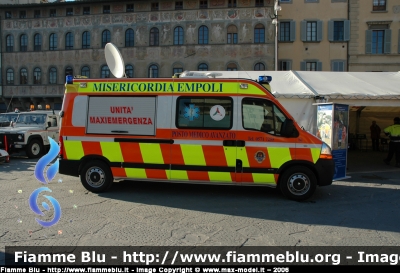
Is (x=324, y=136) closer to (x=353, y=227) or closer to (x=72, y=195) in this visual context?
(x=353, y=227)

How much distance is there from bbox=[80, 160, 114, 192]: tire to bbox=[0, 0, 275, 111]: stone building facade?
26.0 meters

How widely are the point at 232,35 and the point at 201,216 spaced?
28386 mm

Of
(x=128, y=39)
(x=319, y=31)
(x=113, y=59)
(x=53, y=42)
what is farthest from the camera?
(x=53, y=42)

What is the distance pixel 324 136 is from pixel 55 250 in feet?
25.5

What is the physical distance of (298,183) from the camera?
6.80 meters

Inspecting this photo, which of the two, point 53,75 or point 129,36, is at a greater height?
point 129,36

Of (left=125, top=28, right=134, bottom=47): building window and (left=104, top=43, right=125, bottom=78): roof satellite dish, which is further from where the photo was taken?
(left=125, top=28, right=134, bottom=47): building window

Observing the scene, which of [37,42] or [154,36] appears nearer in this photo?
[154,36]

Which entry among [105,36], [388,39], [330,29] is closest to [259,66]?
[330,29]

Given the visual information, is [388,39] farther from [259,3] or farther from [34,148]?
[34,148]

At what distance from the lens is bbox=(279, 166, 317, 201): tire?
6.77 m

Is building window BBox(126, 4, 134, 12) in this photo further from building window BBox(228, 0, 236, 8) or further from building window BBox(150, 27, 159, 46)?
building window BBox(228, 0, 236, 8)

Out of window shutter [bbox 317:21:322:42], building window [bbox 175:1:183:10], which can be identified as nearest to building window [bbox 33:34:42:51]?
building window [bbox 175:1:183:10]

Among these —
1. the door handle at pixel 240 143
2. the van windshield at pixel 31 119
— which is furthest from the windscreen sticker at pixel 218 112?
the van windshield at pixel 31 119
